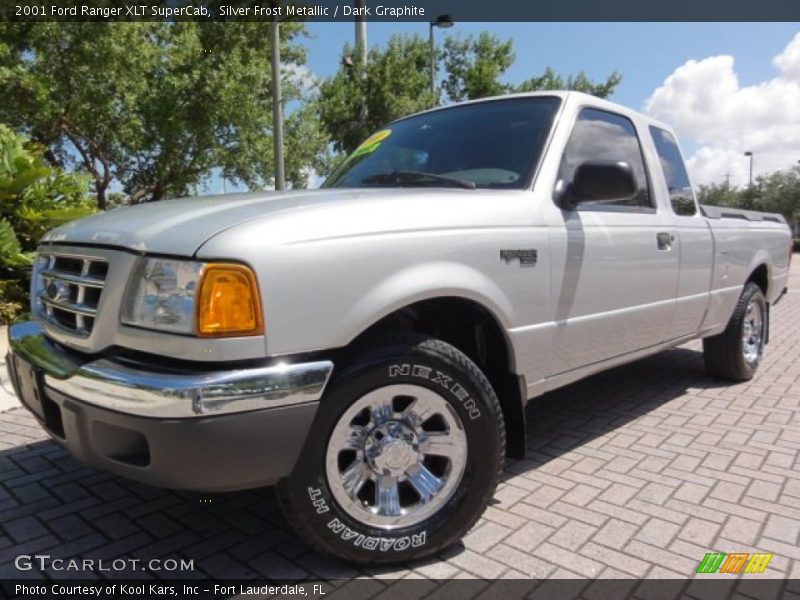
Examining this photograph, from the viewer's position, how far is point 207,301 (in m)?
1.91

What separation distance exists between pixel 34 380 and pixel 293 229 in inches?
47.3

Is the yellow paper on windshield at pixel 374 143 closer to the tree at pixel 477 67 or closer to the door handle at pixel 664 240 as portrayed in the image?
the door handle at pixel 664 240

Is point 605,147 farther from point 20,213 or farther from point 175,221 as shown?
point 20,213

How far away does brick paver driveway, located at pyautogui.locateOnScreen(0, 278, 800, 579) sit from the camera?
7.97ft

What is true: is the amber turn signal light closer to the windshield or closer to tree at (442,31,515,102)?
the windshield

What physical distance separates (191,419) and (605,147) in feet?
9.02

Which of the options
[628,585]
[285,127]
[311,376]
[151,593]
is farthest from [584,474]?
[285,127]

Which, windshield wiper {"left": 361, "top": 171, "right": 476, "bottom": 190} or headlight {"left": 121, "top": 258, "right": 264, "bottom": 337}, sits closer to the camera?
headlight {"left": 121, "top": 258, "right": 264, "bottom": 337}

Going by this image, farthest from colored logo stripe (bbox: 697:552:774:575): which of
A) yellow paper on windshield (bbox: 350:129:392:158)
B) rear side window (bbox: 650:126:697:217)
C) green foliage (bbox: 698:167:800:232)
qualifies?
green foliage (bbox: 698:167:800:232)

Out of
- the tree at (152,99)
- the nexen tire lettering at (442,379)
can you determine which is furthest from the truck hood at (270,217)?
the tree at (152,99)

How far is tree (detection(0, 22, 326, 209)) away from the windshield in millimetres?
8335

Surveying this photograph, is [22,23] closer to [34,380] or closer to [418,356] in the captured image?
[34,380]

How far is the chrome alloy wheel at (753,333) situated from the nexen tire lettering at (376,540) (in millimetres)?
3869

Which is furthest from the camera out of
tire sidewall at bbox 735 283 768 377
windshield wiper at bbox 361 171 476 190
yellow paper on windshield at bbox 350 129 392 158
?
tire sidewall at bbox 735 283 768 377
